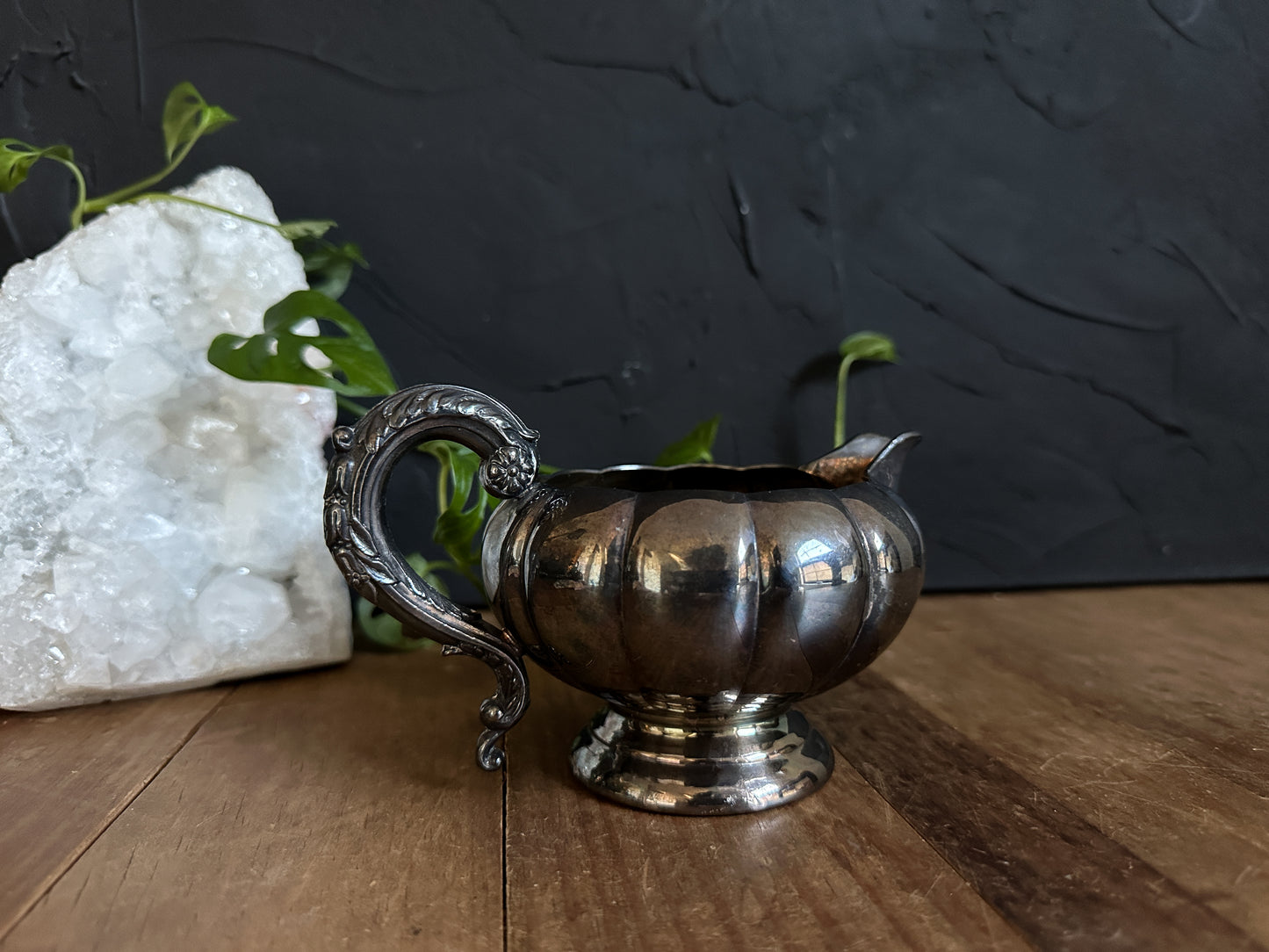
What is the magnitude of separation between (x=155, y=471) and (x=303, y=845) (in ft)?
1.22

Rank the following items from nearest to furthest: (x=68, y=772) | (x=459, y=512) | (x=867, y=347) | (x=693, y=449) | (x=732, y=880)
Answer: (x=732, y=880), (x=68, y=772), (x=459, y=512), (x=693, y=449), (x=867, y=347)

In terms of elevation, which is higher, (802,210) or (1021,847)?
(802,210)

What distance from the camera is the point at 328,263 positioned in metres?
0.87

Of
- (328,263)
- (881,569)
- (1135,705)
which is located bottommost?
(1135,705)

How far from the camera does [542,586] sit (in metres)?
Result: 0.51

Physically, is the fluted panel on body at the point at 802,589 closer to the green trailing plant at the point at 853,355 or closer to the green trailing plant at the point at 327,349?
the green trailing plant at the point at 327,349

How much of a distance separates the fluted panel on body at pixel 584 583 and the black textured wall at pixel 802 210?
45cm

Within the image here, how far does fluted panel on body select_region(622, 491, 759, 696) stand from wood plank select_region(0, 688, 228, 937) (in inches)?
12.4

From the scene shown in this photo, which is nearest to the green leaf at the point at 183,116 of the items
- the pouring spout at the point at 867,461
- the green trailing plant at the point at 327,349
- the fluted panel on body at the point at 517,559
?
the green trailing plant at the point at 327,349

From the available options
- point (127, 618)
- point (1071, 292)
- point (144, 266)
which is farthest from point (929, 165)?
point (127, 618)

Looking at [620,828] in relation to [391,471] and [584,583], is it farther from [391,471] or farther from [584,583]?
[391,471]

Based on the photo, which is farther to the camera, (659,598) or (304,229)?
(304,229)

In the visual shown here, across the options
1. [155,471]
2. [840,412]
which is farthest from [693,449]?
[155,471]

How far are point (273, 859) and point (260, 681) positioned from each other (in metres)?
0.33
